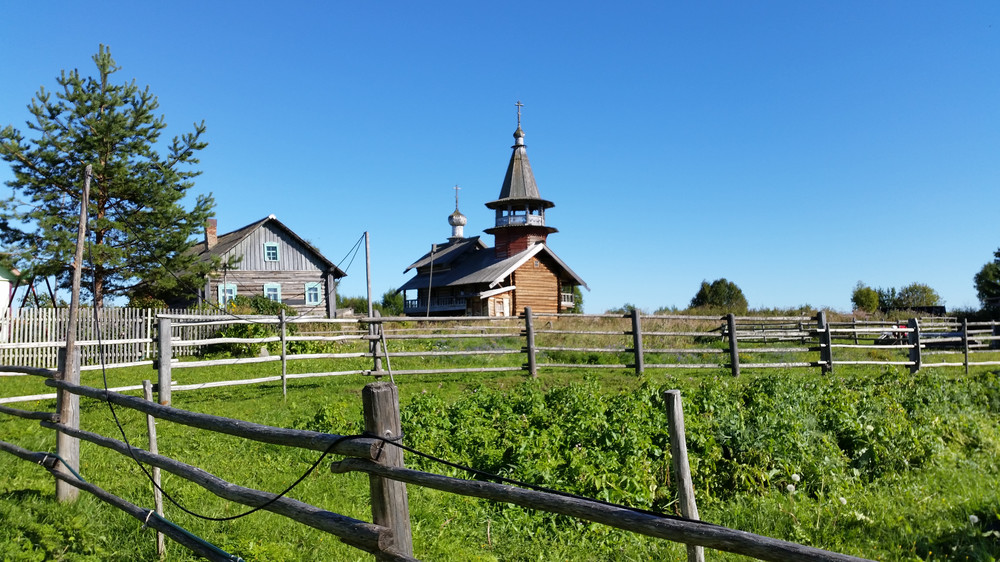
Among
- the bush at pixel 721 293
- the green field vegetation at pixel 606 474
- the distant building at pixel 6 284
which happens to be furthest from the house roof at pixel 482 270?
the green field vegetation at pixel 606 474

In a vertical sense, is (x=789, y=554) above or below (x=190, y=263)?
below

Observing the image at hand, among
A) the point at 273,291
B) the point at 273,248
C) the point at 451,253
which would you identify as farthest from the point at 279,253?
the point at 451,253

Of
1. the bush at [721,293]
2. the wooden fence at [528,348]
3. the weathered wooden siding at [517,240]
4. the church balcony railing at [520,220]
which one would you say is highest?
the church balcony railing at [520,220]

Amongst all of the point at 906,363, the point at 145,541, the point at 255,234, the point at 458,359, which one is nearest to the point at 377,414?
the point at 145,541

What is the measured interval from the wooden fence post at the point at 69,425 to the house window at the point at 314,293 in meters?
29.5

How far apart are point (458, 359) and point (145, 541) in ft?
44.1

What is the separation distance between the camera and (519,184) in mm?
41594

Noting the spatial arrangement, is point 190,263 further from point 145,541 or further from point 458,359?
point 145,541

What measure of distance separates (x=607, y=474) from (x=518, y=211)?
36.1 metres

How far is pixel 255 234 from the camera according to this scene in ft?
112

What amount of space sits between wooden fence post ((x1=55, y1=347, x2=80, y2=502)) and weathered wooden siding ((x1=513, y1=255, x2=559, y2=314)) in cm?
3100

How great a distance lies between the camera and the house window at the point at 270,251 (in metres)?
34.5

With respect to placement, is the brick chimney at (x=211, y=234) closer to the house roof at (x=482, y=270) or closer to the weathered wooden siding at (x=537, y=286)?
the house roof at (x=482, y=270)

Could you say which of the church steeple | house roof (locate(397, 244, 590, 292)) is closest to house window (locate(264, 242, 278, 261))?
house roof (locate(397, 244, 590, 292))
